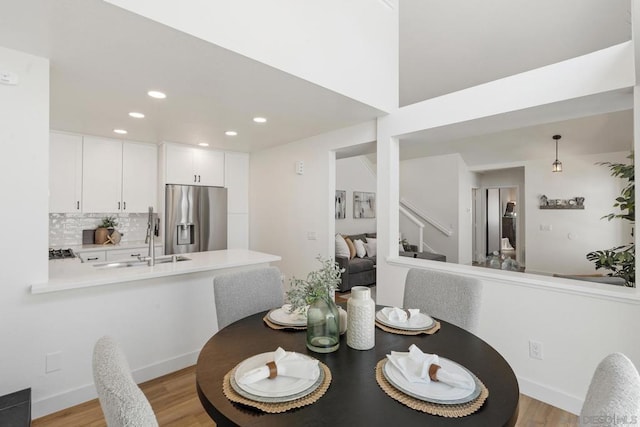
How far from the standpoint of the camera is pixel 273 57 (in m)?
2.03

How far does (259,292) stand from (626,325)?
221 cm

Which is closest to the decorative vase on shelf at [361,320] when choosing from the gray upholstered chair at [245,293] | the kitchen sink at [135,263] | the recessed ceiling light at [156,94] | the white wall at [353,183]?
the gray upholstered chair at [245,293]

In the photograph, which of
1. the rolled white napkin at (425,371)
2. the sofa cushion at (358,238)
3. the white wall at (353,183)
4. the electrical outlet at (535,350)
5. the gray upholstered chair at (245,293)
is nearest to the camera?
the rolled white napkin at (425,371)

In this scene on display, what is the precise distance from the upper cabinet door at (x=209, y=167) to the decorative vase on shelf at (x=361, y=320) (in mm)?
3922

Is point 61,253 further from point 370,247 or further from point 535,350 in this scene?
point 535,350

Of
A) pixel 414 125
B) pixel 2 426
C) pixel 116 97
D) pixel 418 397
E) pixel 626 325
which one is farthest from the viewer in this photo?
pixel 414 125

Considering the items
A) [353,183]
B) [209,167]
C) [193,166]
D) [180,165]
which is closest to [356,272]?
[353,183]

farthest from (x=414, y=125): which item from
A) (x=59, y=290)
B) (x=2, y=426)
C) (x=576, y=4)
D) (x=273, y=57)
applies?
(x=2, y=426)

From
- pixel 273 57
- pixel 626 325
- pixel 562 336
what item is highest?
pixel 273 57

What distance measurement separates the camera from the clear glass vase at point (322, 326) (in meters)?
1.23

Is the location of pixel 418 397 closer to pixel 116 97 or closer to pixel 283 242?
pixel 116 97

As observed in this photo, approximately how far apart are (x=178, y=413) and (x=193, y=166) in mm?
3346

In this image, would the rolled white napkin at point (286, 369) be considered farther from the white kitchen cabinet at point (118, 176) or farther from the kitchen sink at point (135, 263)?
the white kitchen cabinet at point (118, 176)

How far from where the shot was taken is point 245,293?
6.13 feet
